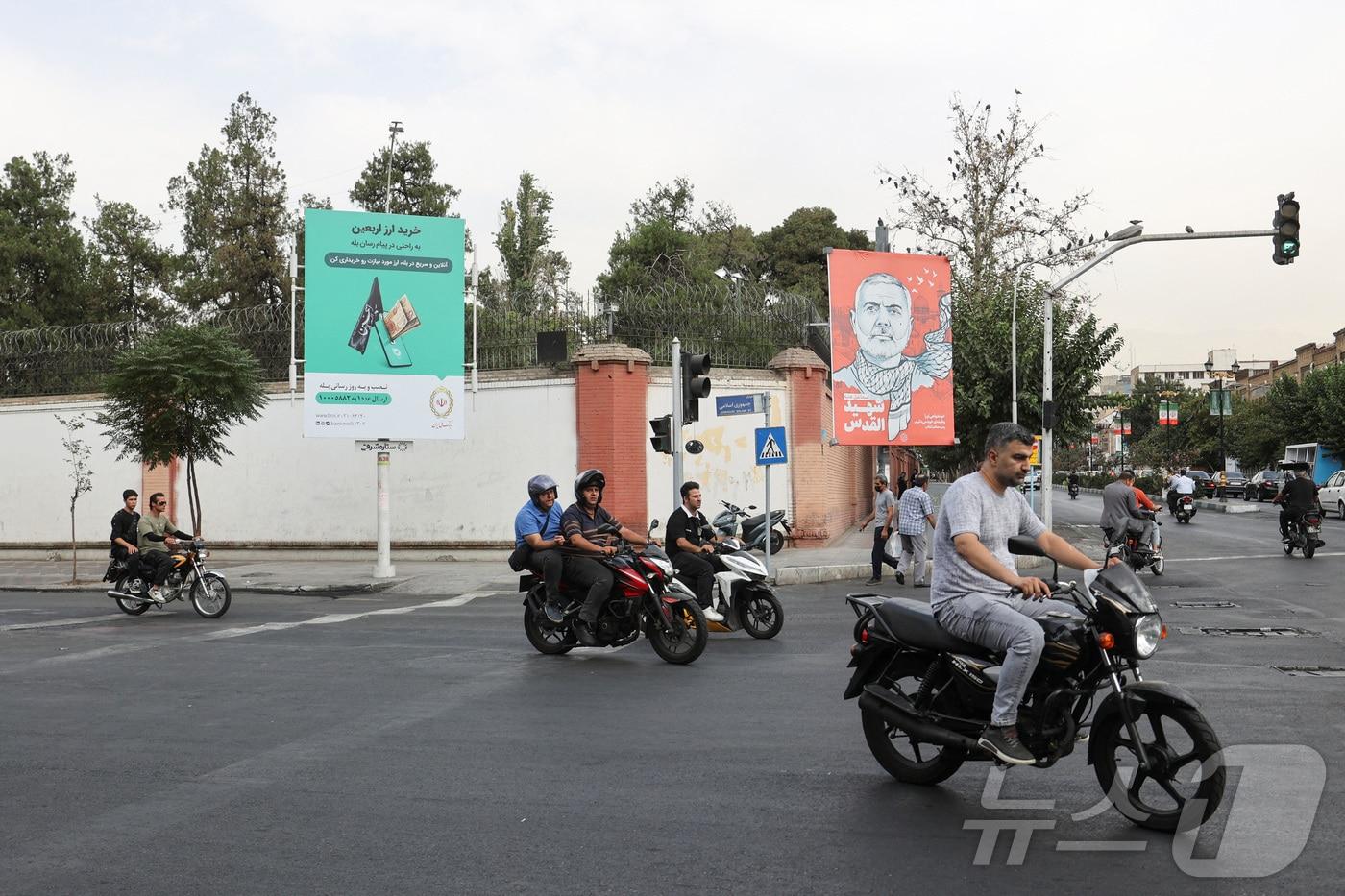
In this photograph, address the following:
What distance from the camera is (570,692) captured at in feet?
29.6

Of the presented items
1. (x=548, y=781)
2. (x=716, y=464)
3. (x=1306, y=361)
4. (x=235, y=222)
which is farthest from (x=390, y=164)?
(x=1306, y=361)

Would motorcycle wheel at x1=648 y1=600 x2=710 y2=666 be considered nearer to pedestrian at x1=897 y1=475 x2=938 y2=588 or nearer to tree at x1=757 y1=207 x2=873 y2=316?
pedestrian at x1=897 y1=475 x2=938 y2=588

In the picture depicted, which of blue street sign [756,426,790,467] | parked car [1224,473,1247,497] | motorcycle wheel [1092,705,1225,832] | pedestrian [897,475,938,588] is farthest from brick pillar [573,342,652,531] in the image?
parked car [1224,473,1247,497]

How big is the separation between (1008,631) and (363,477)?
21.7 metres

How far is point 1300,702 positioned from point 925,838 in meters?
4.17

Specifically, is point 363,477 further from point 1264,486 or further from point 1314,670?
point 1264,486

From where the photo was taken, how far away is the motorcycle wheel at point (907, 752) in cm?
583

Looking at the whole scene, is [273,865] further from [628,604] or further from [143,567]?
[143,567]

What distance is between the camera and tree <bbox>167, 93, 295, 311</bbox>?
42.6 meters

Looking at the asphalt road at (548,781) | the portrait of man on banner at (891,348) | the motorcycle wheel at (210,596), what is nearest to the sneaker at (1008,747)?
the asphalt road at (548,781)

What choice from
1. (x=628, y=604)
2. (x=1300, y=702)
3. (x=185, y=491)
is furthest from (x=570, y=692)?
(x=185, y=491)

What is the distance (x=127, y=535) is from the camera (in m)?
16.8

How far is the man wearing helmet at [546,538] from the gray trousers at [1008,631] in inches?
226

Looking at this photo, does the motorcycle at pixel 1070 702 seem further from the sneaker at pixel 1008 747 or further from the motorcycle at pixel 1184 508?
the motorcycle at pixel 1184 508
